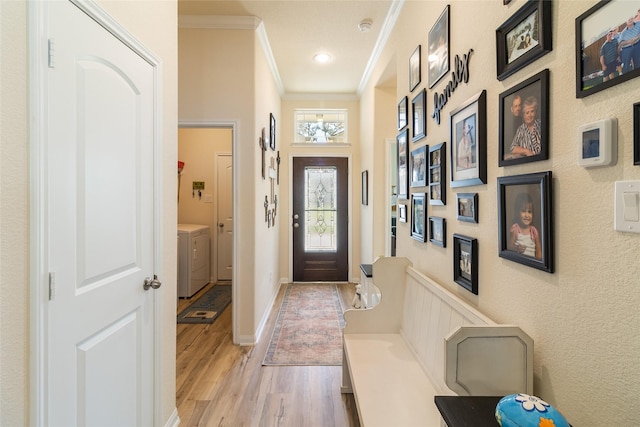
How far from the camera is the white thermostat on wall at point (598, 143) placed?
2.41 ft

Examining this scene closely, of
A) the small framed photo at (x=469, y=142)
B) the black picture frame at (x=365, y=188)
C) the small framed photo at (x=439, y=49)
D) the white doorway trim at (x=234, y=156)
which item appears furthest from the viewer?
the black picture frame at (x=365, y=188)

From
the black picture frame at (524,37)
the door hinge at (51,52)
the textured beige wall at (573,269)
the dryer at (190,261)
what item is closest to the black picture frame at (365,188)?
the dryer at (190,261)

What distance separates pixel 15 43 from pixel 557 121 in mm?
1561

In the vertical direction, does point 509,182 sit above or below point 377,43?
below

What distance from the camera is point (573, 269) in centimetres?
87

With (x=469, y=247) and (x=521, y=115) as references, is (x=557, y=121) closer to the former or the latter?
(x=521, y=115)

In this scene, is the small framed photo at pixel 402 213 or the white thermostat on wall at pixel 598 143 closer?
the white thermostat on wall at pixel 598 143

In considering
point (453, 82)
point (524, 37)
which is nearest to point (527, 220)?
point (524, 37)

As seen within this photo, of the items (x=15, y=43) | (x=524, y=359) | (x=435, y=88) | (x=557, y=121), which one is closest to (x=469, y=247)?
(x=524, y=359)

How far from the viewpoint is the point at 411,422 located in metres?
1.24

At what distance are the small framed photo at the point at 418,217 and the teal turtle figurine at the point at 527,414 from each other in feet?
4.11

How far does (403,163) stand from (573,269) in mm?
1663

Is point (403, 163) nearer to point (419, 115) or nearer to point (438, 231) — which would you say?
point (419, 115)

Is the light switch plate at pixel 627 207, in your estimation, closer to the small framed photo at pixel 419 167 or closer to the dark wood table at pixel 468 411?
the dark wood table at pixel 468 411
